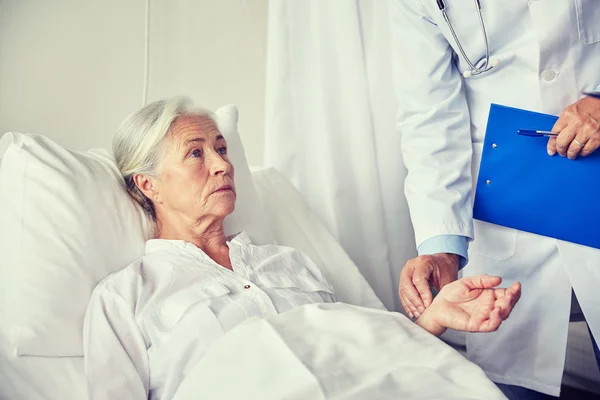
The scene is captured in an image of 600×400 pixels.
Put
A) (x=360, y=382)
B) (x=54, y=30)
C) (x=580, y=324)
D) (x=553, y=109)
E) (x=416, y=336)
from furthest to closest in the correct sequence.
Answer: (x=580, y=324)
(x=54, y=30)
(x=553, y=109)
(x=416, y=336)
(x=360, y=382)

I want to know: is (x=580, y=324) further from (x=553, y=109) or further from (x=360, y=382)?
(x=360, y=382)

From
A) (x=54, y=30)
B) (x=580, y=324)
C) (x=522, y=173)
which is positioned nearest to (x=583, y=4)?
(x=522, y=173)

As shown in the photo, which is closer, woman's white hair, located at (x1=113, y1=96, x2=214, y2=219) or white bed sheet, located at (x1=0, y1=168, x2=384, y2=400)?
white bed sheet, located at (x1=0, y1=168, x2=384, y2=400)

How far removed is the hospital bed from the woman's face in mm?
200

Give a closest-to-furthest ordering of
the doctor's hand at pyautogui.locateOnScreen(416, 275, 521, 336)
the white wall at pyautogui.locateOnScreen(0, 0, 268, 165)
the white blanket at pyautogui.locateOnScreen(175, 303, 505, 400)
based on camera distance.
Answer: the white blanket at pyautogui.locateOnScreen(175, 303, 505, 400)
the doctor's hand at pyautogui.locateOnScreen(416, 275, 521, 336)
the white wall at pyautogui.locateOnScreen(0, 0, 268, 165)

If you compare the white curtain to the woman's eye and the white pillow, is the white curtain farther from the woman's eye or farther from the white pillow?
the white pillow

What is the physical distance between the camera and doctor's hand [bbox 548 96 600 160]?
1117 millimetres

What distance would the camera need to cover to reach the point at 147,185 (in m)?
1.45

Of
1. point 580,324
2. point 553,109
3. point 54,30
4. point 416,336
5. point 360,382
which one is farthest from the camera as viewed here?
point 580,324

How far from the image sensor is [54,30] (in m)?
1.61

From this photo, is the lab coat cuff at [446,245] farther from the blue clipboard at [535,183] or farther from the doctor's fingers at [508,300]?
the doctor's fingers at [508,300]

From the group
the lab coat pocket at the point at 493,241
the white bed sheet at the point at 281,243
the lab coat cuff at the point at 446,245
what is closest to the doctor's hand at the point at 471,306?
the lab coat cuff at the point at 446,245

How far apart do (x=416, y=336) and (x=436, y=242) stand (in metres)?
0.26

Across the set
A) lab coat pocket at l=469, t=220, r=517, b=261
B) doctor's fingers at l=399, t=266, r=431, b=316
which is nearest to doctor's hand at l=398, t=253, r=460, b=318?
doctor's fingers at l=399, t=266, r=431, b=316
